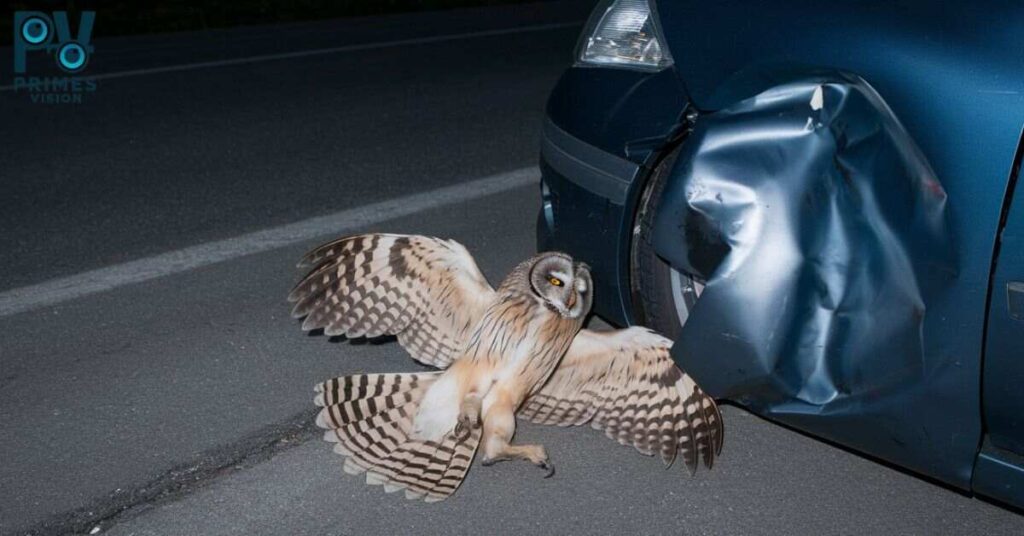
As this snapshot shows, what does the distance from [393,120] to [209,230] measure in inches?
109

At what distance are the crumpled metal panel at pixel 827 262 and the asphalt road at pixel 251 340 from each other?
0.53 m

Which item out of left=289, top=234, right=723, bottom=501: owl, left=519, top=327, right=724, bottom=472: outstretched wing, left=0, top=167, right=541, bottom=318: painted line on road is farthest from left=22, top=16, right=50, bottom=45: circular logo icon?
left=519, top=327, right=724, bottom=472: outstretched wing

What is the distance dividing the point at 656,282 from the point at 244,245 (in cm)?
255

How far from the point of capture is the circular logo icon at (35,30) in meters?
11.5

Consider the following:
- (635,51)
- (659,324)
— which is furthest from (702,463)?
(635,51)

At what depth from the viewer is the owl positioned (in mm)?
3602

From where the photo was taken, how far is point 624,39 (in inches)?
153

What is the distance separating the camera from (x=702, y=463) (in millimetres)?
3785

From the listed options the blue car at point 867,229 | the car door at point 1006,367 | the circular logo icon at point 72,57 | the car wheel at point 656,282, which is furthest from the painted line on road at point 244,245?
the circular logo icon at point 72,57

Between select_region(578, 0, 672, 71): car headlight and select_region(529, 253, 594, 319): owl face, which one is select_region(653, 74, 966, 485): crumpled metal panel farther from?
select_region(578, 0, 672, 71): car headlight

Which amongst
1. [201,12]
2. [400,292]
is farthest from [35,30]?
[400,292]

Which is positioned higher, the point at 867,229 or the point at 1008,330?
the point at 867,229

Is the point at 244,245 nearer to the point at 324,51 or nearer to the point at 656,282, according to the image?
the point at 656,282

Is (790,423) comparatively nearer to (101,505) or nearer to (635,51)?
(635,51)
